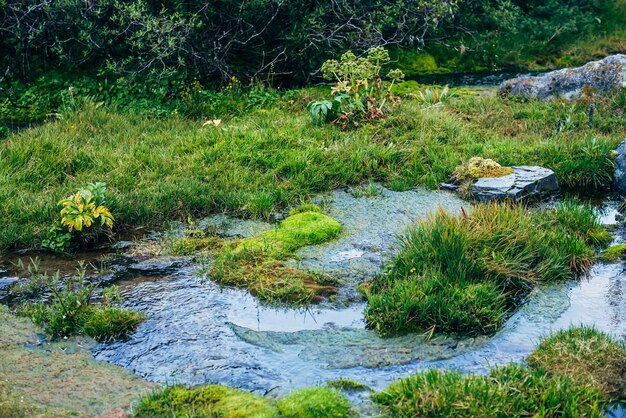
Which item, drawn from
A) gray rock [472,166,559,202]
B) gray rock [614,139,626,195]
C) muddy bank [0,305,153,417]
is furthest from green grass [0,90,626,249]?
muddy bank [0,305,153,417]

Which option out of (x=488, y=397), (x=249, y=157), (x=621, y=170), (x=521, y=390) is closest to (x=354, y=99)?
(x=249, y=157)

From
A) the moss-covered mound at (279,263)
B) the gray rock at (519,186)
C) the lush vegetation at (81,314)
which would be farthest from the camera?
the gray rock at (519,186)

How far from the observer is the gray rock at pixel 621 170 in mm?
8992

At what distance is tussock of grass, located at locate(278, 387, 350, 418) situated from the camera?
459 cm

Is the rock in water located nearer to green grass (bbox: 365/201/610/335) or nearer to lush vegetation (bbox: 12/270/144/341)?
green grass (bbox: 365/201/610/335)

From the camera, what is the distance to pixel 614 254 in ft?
23.5

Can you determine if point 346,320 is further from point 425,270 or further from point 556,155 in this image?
point 556,155

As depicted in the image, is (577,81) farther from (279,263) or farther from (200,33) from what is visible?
(279,263)

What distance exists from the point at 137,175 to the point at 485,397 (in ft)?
18.7

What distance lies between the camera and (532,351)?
213 inches

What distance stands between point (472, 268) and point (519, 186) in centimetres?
261

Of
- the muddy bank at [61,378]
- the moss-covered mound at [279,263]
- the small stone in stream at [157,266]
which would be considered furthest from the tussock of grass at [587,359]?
the small stone in stream at [157,266]

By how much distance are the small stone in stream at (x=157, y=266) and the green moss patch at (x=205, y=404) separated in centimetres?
225

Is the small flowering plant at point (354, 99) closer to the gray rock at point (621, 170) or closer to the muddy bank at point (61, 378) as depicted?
the gray rock at point (621, 170)
